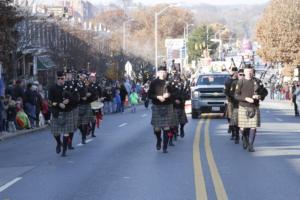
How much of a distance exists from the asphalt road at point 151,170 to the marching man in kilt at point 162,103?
1.95 ft

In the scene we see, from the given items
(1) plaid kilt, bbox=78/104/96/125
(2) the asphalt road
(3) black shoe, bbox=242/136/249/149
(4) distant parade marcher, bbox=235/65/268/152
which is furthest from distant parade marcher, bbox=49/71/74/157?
(3) black shoe, bbox=242/136/249/149

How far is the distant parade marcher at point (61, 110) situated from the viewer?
1595 cm

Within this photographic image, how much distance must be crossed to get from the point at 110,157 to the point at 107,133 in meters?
7.39

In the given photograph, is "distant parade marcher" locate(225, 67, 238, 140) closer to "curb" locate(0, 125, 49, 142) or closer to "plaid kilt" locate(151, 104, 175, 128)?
"plaid kilt" locate(151, 104, 175, 128)

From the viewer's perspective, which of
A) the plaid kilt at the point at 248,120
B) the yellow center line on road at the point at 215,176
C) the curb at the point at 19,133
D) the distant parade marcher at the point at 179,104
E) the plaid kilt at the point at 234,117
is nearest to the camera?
the yellow center line on road at the point at 215,176

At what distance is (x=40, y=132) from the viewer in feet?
83.8

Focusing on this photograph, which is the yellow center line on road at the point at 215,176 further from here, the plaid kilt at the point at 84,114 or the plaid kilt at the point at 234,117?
the plaid kilt at the point at 84,114

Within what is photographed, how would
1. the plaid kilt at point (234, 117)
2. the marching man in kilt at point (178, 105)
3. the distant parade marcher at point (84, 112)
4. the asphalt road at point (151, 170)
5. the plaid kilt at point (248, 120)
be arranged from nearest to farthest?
1. the asphalt road at point (151, 170)
2. the plaid kilt at point (248, 120)
3. the marching man in kilt at point (178, 105)
4. the plaid kilt at point (234, 117)
5. the distant parade marcher at point (84, 112)

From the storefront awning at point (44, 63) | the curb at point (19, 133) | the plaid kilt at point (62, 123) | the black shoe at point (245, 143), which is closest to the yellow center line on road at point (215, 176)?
the black shoe at point (245, 143)

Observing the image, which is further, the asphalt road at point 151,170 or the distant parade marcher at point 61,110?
the distant parade marcher at point 61,110

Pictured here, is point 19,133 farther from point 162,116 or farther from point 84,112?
Answer: point 162,116

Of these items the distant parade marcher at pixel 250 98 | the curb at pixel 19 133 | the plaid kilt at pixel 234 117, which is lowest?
the curb at pixel 19 133

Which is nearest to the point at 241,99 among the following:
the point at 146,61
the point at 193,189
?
the point at 193,189

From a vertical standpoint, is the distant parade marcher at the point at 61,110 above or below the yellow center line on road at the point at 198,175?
above
